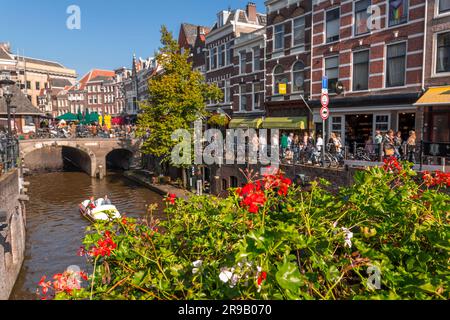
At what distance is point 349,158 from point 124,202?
15.8 metres

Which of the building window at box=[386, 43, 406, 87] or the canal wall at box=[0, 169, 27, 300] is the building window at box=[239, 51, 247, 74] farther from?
the canal wall at box=[0, 169, 27, 300]

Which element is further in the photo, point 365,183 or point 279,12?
point 279,12

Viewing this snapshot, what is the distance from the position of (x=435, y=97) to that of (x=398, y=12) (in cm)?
471

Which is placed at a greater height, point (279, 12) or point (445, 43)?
point (279, 12)

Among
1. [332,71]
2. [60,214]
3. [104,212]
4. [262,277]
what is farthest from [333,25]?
[262,277]

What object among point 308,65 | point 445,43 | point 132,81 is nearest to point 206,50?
point 308,65

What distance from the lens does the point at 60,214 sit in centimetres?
2228

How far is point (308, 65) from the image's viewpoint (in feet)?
69.7

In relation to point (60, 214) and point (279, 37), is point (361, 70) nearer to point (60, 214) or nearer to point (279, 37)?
point (279, 37)

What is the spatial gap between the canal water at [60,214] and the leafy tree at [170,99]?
436 cm

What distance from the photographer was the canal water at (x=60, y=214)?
14102 millimetres

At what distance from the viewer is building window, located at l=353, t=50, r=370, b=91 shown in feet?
59.2
